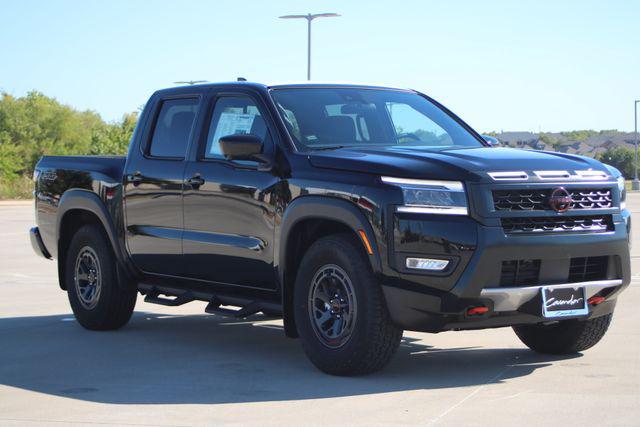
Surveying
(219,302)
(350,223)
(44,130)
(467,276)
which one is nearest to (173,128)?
(219,302)

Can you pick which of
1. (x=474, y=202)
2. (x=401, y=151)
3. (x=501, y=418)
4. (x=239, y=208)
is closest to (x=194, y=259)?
(x=239, y=208)

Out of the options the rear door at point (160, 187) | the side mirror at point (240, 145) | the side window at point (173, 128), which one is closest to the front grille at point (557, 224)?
the side mirror at point (240, 145)

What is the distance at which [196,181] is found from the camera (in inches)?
334

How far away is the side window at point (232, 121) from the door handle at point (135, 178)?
2.74ft

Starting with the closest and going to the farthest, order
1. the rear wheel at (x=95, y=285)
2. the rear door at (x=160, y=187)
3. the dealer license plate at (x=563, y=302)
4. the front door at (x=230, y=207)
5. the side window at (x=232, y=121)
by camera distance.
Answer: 1. the dealer license plate at (x=563, y=302)
2. the front door at (x=230, y=207)
3. the side window at (x=232, y=121)
4. the rear door at (x=160, y=187)
5. the rear wheel at (x=95, y=285)

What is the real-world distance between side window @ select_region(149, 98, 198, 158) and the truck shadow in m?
1.46

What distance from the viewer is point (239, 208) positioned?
8.05m

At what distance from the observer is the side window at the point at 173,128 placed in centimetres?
893

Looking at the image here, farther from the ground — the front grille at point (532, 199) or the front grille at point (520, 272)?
the front grille at point (532, 199)

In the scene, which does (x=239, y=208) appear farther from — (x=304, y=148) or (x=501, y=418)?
(x=501, y=418)

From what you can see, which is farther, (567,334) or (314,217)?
(567,334)

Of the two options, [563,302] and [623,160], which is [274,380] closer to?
[563,302]

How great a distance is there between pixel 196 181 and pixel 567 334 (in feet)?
9.13

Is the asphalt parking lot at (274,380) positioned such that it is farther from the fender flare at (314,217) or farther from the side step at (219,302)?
the fender flare at (314,217)
